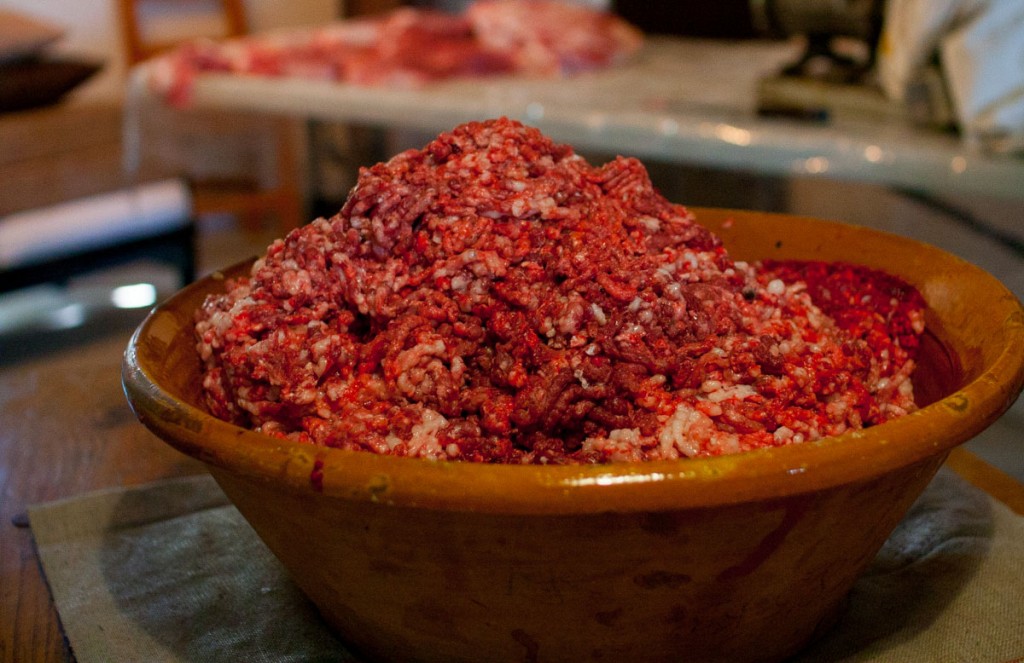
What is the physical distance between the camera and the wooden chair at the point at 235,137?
3.70 metres

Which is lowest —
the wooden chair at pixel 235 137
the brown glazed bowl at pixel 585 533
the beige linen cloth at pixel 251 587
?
the wooden chair at pixel 235 137

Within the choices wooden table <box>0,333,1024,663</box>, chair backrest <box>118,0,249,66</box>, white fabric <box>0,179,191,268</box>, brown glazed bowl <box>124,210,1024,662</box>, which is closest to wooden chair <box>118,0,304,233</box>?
chair backrest <box>118,0,249,66</box>

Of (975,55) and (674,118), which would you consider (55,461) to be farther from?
(975,55)

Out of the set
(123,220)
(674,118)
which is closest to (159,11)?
(123,220)

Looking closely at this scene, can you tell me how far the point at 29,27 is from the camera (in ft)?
10.1

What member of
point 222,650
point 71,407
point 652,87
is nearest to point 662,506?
point 222,650

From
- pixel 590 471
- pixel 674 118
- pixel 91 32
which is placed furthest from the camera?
pixel 91 32

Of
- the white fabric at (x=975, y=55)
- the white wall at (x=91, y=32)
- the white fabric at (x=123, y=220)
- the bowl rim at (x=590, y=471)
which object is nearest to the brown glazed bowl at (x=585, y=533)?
the bowl rim at (x=590, y=471)

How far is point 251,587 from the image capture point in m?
0.77

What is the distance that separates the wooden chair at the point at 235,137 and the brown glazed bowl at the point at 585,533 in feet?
10.3

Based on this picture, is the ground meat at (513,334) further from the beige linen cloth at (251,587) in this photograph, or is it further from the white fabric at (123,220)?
the white fabric at (123,220)

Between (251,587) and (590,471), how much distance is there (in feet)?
1.32

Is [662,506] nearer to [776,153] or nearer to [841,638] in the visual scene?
[841,638]

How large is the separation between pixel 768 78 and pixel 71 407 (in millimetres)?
1699
